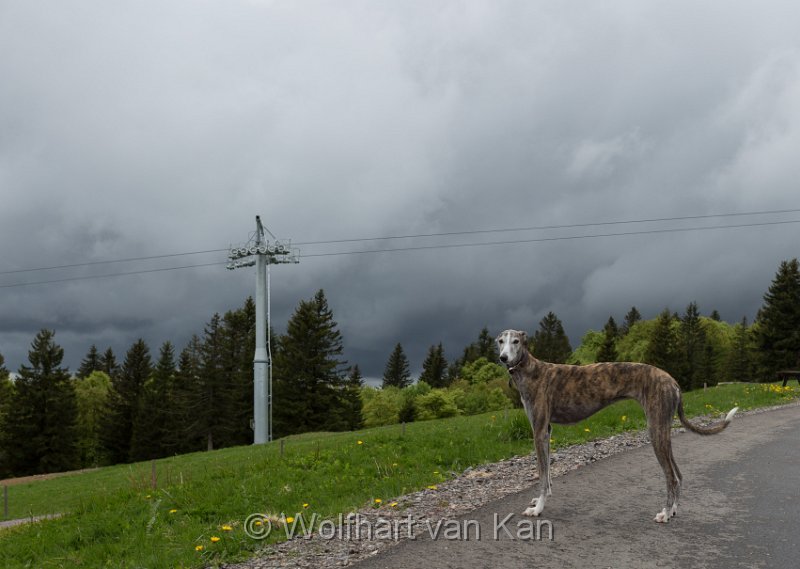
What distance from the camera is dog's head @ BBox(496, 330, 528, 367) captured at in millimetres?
7281

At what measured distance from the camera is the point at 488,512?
796 cm

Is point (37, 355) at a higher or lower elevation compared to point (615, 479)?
higher

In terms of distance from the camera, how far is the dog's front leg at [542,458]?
24.4ft

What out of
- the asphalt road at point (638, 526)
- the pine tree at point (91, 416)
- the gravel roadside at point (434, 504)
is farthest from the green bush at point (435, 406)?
the asphalt road at point (638, 526)

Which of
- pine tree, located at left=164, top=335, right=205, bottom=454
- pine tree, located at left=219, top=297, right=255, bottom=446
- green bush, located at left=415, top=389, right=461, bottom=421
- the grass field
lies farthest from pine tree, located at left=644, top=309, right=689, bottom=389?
the grass field

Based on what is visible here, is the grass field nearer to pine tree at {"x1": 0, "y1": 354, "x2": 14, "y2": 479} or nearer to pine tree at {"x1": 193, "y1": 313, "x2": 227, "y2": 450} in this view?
pine tree at {"x1": 193, "y1": 313, "x2": 227, "y2": 450}

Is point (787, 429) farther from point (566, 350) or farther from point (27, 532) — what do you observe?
point (566, 350)

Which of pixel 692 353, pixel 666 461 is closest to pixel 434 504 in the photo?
pixel 666 461

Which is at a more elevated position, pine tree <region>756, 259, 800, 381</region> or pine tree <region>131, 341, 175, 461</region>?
pine tree <region>756, 259, 800, 381</region>

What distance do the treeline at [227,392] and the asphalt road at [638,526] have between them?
2306 inches

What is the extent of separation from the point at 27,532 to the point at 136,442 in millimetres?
73516

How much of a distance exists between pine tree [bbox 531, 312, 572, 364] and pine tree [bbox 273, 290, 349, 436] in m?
50.9

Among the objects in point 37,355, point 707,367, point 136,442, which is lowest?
point 136,442

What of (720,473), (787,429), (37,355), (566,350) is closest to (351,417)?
(37,355)
